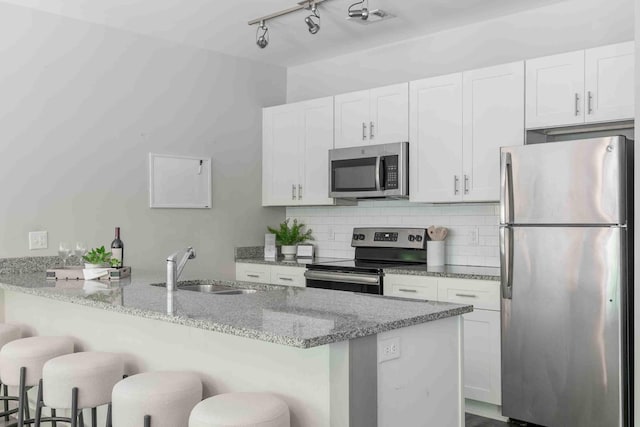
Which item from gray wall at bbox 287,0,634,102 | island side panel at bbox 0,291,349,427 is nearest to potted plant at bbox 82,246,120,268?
island side panel at bbox 0,291,349,427

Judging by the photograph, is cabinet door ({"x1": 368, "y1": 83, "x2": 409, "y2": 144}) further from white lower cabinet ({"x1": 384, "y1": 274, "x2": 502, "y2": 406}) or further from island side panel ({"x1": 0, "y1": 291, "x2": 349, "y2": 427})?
island side panel ({"x1": 0, "y1": 291, "x2": 349, "y2": 427})

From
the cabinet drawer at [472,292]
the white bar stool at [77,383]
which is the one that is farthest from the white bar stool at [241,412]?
the cabinet drawer at [472,292]

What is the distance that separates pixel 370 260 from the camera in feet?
16.8

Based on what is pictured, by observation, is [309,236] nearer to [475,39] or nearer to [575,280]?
[475,39]

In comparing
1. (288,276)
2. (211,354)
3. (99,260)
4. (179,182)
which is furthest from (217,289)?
(179,182)

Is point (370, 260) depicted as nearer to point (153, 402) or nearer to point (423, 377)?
point (423, 377)

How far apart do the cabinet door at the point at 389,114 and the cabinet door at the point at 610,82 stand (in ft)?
4.38

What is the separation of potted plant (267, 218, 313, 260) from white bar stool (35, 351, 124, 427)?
9.28 feet

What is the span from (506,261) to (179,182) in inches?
105

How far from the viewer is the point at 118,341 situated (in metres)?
3.17

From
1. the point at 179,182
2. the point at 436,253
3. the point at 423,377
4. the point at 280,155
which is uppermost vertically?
the point at 280,155

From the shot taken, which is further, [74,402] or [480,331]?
[480,331]

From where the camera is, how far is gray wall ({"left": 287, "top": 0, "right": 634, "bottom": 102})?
4.03m

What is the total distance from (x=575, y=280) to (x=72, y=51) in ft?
11.9
